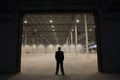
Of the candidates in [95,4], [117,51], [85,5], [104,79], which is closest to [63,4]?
[85,5]

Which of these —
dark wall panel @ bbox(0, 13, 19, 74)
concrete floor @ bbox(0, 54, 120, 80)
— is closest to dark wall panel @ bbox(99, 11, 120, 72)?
concrete floor @ bbox(0, 54, 120, 80)

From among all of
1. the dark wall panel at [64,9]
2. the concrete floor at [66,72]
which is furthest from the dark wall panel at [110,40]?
the concrete floor at [66,72]

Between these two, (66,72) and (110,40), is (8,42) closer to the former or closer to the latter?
(66,72)

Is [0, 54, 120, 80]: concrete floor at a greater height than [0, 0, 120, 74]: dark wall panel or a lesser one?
lesser

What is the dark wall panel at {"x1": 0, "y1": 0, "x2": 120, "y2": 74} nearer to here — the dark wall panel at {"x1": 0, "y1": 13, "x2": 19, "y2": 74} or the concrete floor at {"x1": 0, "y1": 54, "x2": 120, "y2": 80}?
the dark wall panel at {"x1": 0, "y1": 13, "x2": 19, "y2": 74}

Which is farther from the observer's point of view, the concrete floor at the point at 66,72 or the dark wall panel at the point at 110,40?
the dark wall panel at the point at 110,40

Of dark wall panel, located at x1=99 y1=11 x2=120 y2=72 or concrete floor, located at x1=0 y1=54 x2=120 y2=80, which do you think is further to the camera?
dark wall panel, located at x1=99 y1=11 x2=120 y2=72

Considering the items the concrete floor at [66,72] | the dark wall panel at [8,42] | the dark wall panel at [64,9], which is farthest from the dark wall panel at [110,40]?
the dark wall panel at [8,42]

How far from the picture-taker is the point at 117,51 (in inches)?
418

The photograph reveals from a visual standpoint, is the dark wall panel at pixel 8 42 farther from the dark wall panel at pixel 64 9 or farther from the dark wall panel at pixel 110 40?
the dark wall panel at pixel 110 40

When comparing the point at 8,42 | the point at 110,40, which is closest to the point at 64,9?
the point at 110,40

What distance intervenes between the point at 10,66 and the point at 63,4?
218 inches

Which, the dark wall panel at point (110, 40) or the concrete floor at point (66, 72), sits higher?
the dark wall panel at point (110, 40)

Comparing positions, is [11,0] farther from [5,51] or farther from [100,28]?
[100,28]
